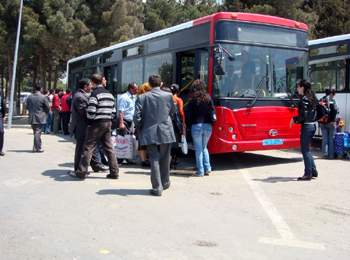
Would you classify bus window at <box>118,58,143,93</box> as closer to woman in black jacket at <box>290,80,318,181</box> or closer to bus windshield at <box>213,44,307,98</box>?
bus windshield at <box>213,44,307,98</box>

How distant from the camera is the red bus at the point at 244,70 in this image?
11266mm

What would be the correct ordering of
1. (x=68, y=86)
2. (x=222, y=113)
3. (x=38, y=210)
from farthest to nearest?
(x=68, y=86)
(x=222, y=113)
(x=38, y=210)

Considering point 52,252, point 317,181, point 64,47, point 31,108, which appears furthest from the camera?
point 64,47

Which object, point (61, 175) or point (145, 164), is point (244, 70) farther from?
point (61, 175)

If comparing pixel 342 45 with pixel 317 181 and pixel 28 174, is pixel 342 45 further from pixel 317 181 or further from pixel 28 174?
pixel 28 174

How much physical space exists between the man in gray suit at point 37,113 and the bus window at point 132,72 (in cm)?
249

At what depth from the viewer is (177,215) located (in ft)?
23.9

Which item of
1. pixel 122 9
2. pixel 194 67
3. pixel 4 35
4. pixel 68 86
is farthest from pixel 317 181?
pixel 4 35

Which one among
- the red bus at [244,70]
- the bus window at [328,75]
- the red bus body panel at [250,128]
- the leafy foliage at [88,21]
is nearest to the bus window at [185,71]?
the red bus at [244,70]

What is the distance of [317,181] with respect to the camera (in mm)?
10219

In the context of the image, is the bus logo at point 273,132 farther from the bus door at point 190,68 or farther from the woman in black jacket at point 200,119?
the bus door at point 190,68

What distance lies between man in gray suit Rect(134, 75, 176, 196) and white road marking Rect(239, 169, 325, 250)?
1.67 meters

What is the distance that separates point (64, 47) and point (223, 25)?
22.8 meters

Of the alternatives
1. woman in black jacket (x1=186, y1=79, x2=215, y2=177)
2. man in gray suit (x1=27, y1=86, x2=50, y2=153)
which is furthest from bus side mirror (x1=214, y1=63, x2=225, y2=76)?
man in gray suit (x1=27, y1=86, x2=50, y2=153)
